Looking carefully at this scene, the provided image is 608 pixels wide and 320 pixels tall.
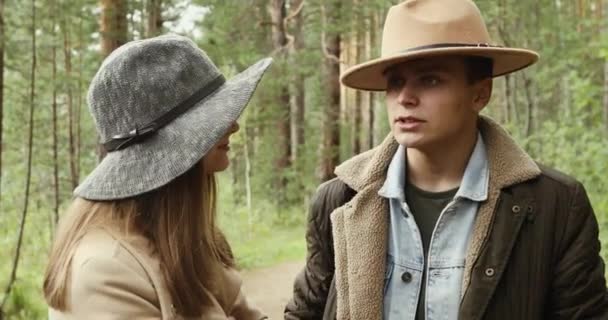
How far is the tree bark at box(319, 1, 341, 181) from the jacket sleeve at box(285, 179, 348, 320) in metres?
12.4

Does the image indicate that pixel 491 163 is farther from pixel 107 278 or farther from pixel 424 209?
pixel 107 278

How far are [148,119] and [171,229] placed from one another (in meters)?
0.34

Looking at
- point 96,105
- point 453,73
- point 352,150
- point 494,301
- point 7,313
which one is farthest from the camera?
point 352,150

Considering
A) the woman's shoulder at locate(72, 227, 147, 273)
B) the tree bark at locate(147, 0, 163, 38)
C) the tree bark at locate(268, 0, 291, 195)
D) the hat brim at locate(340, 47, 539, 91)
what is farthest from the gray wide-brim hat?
the tree bark at locate(268, 0, 291, 195)

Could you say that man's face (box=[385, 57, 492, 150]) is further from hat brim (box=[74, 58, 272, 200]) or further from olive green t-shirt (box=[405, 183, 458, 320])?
hat brim (box=[74, 58, 272, 200])

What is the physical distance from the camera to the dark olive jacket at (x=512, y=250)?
216 cm

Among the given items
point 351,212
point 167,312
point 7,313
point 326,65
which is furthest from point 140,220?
point 326,65

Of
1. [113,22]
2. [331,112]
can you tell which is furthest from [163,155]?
[331,112]

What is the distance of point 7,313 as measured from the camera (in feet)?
23.0

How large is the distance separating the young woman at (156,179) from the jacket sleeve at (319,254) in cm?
68

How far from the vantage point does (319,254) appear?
8.60 ft

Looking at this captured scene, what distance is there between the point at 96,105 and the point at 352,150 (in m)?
18.0

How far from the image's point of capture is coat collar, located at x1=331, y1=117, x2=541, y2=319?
7.45ft

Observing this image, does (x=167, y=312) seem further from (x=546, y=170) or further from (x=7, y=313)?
(x=7, y=313)
